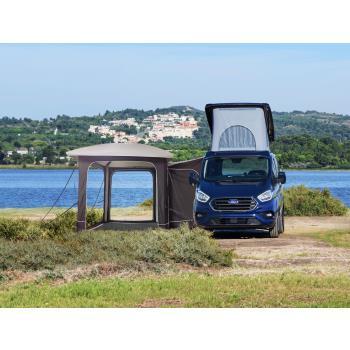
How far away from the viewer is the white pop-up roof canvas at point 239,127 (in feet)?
59.2

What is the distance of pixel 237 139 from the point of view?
18250mm

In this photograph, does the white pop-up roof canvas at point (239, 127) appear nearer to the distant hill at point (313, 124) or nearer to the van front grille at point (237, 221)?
the van front grille at point (237, 221)

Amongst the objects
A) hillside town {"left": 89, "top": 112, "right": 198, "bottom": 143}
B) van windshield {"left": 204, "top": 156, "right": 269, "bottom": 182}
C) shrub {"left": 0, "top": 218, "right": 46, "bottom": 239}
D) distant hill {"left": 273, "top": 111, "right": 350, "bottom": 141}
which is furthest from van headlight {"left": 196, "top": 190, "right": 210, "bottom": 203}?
hillside town {"left": 89, "top": 112, "right": 198, "bottom": 143}

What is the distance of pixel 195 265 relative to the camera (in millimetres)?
13492

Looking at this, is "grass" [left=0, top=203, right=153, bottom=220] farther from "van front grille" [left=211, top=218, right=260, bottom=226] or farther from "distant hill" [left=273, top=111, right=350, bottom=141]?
"van front grille" [left=211, top=218, right=260, bottom=226]

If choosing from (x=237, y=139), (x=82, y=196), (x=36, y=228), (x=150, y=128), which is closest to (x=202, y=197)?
(x=237, y=139)

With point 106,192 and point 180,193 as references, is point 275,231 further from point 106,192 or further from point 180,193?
point 106,192

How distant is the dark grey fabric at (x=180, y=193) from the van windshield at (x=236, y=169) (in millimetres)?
2078

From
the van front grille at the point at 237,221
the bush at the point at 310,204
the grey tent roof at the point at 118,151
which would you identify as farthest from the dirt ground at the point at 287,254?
the bush at the point at 310,204

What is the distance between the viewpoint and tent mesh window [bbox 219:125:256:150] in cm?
1822

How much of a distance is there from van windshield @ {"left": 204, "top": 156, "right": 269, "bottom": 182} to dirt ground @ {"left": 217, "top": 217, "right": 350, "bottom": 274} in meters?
1.19

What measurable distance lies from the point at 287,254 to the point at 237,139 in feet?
12.1
